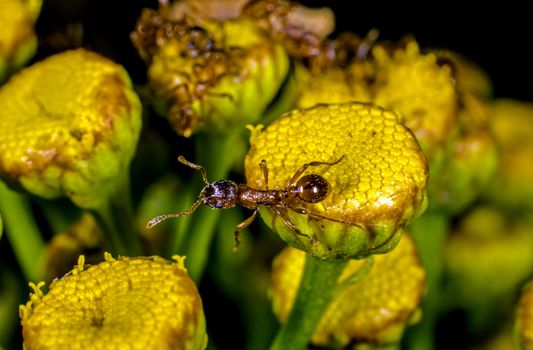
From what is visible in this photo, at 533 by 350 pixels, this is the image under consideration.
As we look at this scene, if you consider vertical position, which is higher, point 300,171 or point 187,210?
point 300,171

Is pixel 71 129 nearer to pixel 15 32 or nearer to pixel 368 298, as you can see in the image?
pixel 15 32

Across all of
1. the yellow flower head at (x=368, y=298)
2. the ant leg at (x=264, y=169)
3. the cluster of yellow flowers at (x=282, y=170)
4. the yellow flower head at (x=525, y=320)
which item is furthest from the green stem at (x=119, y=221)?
the yellow flower head at (x=525, y=320)

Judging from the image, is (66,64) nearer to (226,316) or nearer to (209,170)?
(209,170)

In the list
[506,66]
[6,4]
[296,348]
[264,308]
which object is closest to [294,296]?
[296,348]

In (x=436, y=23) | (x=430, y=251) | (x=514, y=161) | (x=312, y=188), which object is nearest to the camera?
(x=312, y=188)

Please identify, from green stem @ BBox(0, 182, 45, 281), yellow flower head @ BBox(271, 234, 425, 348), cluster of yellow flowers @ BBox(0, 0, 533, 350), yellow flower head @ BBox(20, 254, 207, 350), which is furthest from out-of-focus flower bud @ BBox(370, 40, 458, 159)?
green stem @ BBox(0, 182, 45, 281)

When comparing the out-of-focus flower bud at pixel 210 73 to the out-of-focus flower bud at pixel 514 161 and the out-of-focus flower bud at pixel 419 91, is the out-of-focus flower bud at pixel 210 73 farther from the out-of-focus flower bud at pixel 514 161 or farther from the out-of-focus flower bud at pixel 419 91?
the out-of-focus flower bud at pixel 514 161

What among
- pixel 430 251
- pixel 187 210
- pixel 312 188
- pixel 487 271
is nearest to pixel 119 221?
pixel 187 210

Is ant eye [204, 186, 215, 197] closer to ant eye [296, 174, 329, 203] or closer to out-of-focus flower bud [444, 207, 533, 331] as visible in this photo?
ant eye [296, 174, 329, 203]
